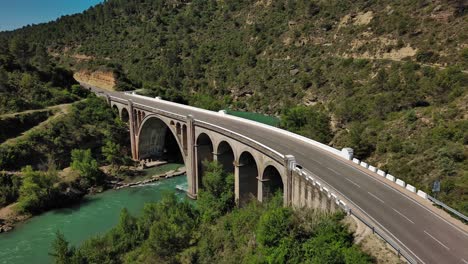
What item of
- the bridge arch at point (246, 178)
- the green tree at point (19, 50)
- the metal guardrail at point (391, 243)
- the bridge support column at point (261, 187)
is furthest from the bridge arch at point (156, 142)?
the metal guardrail at point (391, 243)

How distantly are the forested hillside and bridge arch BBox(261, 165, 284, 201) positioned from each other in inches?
429

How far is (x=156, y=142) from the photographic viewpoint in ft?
173

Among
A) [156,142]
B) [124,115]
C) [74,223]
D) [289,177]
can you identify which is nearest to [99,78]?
[124,115]

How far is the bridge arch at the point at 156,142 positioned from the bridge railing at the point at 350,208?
3130 cm

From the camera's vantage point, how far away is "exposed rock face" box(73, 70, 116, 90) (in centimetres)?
8119

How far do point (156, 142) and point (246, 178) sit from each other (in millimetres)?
25107

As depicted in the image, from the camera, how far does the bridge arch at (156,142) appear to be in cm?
5053

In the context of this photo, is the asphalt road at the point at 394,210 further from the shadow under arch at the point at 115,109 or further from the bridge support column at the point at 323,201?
the shadow under arch at the point at 115,109

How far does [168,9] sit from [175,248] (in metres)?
118

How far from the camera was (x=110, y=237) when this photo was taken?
24750mm

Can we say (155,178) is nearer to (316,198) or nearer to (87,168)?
(87,168)

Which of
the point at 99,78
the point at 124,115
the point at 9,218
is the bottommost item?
the point at 9,218

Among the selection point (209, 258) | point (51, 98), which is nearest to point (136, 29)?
point (51, 98)

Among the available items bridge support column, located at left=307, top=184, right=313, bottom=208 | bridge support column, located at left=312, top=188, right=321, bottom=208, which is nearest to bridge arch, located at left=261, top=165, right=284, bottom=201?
bridge support column, located at left=307, top=184, right=313, bottom=208
